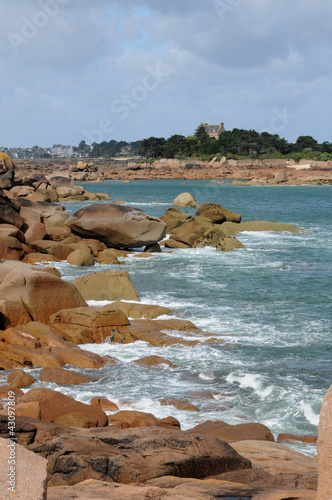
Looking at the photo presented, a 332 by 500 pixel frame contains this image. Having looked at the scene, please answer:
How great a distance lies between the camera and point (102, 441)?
21.5ft

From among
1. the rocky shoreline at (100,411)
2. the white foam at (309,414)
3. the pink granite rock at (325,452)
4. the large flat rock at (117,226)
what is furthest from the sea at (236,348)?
the pink granite rock at (325,452)

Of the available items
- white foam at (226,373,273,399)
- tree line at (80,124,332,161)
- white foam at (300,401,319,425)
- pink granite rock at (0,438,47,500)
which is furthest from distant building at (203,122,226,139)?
pink granite rock at (0,438,47,500)

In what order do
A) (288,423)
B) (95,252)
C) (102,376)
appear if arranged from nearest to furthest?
(288,423)
(102,376)
(95,252)

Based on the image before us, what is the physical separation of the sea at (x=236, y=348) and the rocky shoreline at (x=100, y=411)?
42cm

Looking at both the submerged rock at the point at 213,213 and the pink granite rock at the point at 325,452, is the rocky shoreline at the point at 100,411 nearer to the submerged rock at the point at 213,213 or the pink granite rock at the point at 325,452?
the pink granite rock at the point at 325,452

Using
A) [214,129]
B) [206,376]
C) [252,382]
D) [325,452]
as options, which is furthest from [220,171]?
[325,452]

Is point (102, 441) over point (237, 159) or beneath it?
beneath

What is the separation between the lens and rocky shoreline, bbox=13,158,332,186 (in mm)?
120069

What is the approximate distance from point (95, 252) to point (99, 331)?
43.1 ft

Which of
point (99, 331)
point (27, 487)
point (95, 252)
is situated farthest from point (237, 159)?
point (27, 487)

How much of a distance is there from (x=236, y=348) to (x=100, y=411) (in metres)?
5.78

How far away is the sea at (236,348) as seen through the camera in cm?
1086

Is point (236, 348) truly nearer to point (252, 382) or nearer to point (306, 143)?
point (252, 382)

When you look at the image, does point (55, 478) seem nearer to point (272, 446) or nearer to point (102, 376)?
point (272, 446)
